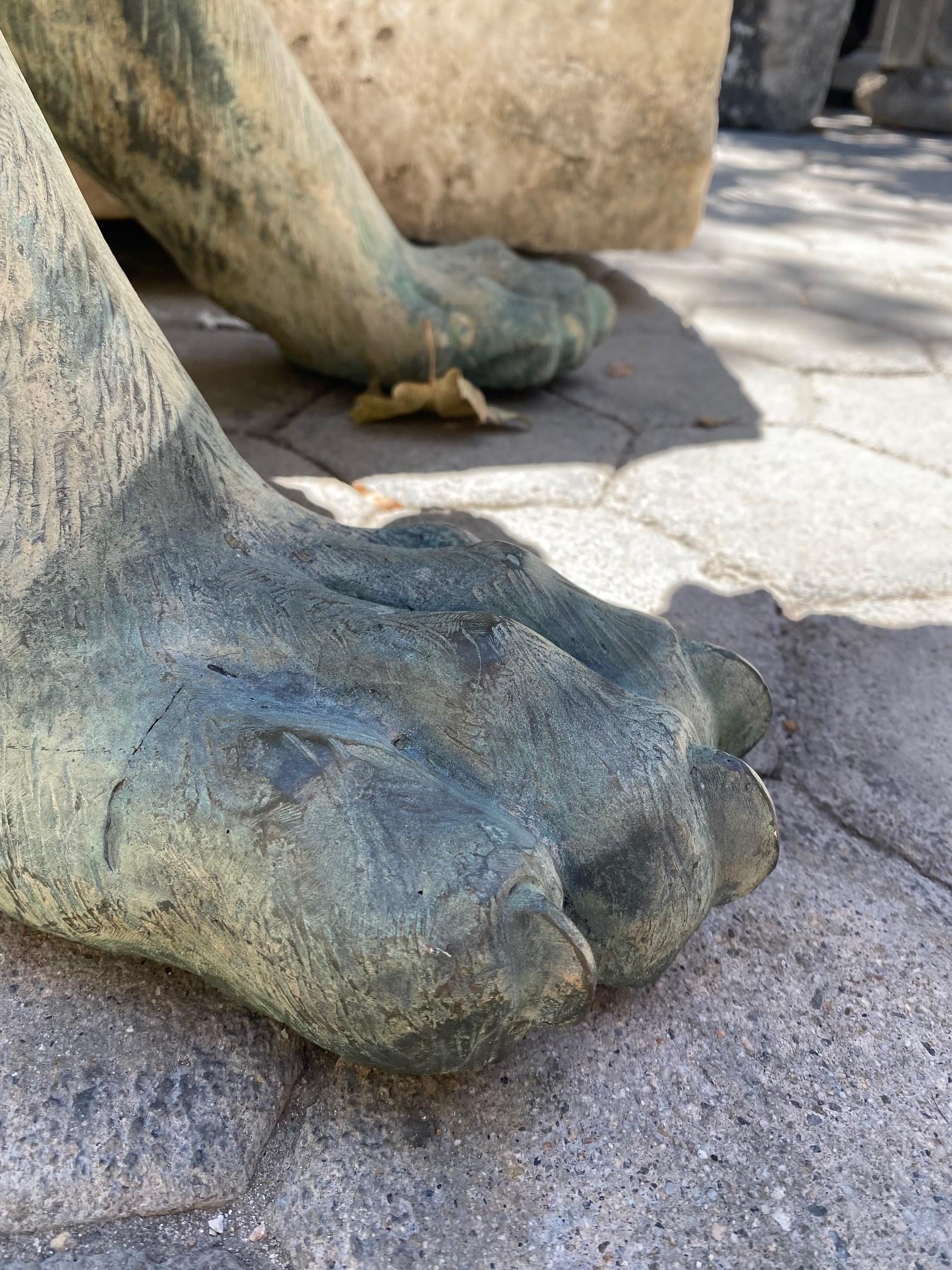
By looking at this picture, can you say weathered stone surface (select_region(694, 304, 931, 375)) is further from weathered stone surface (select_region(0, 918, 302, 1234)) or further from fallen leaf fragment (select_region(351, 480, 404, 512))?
weathered stone surface (select_region(0, 918, 302, 1234))

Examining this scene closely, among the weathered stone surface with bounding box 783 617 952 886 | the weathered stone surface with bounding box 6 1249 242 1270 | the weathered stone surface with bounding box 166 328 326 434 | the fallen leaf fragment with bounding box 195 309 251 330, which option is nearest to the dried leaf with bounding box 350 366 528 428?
the weathered stone surface with bounding box 166 328 326 434

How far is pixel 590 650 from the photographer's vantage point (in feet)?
2.46

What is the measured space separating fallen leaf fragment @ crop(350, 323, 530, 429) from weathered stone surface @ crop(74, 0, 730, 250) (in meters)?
0.72

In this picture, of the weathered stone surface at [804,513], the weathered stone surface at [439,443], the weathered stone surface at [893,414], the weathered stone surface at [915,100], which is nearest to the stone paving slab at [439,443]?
the weathered stone surface at [439,443]

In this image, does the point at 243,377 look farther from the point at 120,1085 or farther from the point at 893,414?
the point at 120,1085

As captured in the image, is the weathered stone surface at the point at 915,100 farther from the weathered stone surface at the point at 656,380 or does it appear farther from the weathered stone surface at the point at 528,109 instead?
the weathered stone surface at the point at 656,380

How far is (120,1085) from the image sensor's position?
2.05 feet

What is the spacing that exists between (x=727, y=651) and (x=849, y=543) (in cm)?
63

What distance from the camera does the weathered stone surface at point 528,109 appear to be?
1.97 meters

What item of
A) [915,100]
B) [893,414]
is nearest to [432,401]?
[893,414]

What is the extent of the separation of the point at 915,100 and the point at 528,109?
5004 mm

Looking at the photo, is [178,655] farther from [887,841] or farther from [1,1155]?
[887,841]

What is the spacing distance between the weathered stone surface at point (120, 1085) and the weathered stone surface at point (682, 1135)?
4cm

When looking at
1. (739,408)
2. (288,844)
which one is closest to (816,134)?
(739,408)
